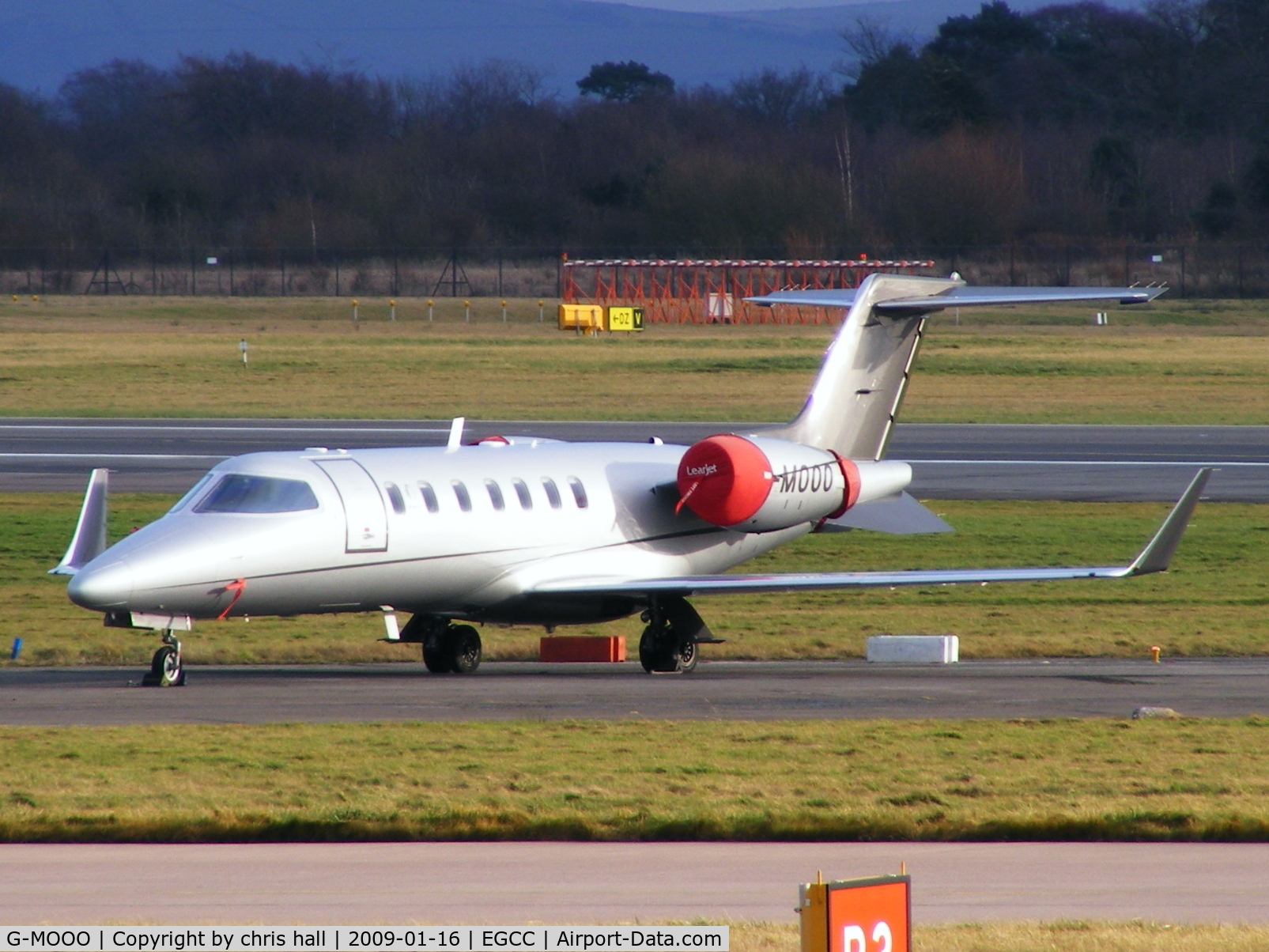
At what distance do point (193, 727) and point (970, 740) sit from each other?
6649mm

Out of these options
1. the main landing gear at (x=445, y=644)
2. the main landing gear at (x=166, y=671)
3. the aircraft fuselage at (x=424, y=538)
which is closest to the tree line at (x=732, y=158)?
the aircraft fuselage at (x=424, y=538)

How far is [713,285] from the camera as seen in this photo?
92625 mm

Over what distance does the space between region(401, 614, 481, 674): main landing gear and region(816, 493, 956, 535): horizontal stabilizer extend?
498cm

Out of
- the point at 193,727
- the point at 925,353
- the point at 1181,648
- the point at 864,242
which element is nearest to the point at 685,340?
the point at 925,353

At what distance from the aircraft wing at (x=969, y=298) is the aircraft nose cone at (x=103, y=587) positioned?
28.1 feet

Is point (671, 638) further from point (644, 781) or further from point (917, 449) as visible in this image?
point (917, 449)

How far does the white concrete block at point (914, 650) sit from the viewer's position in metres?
22.2

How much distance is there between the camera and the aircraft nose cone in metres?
18.1

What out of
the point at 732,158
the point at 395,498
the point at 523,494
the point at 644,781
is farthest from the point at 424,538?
the point at 732,158

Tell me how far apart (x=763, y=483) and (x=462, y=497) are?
11.9 feet

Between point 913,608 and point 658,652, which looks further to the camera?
point 913,608

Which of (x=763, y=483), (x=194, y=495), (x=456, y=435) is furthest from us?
(x=456, y=435)

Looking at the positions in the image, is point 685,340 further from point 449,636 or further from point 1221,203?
point 449,636

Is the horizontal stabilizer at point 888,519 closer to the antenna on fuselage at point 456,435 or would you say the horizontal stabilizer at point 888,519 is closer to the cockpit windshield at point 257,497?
the antenna on fuselage at point 456,435
